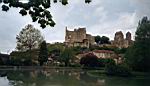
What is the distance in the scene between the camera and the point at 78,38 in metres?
194

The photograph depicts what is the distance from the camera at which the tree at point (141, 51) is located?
73188 mm

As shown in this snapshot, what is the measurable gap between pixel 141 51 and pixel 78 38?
12094 centimetres

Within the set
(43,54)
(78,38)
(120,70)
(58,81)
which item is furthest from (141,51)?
(78,38)

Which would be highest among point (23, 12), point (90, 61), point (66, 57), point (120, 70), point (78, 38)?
point (78, 38)

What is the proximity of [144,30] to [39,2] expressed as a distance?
2802 inches

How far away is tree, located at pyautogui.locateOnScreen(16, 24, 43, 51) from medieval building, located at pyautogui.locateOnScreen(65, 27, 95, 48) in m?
88.6

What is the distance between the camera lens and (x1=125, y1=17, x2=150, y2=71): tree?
7319cm

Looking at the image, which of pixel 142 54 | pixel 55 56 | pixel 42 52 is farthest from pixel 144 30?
pixel 55 56

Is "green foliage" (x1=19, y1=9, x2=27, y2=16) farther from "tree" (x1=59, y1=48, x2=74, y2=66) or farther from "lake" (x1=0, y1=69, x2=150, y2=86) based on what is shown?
"tree" (x1=59, y1=48, x2=74, y2=66)

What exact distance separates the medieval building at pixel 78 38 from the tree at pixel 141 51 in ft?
357

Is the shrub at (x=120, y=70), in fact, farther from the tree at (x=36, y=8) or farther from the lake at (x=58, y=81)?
the tree at (x=36, y=8)

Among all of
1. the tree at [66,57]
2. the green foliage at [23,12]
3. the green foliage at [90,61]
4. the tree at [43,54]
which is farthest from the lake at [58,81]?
the tree at [66,57]

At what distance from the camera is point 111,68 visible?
7431 centimetres

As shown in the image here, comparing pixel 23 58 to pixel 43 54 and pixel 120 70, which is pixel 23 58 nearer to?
pixel 43 54
